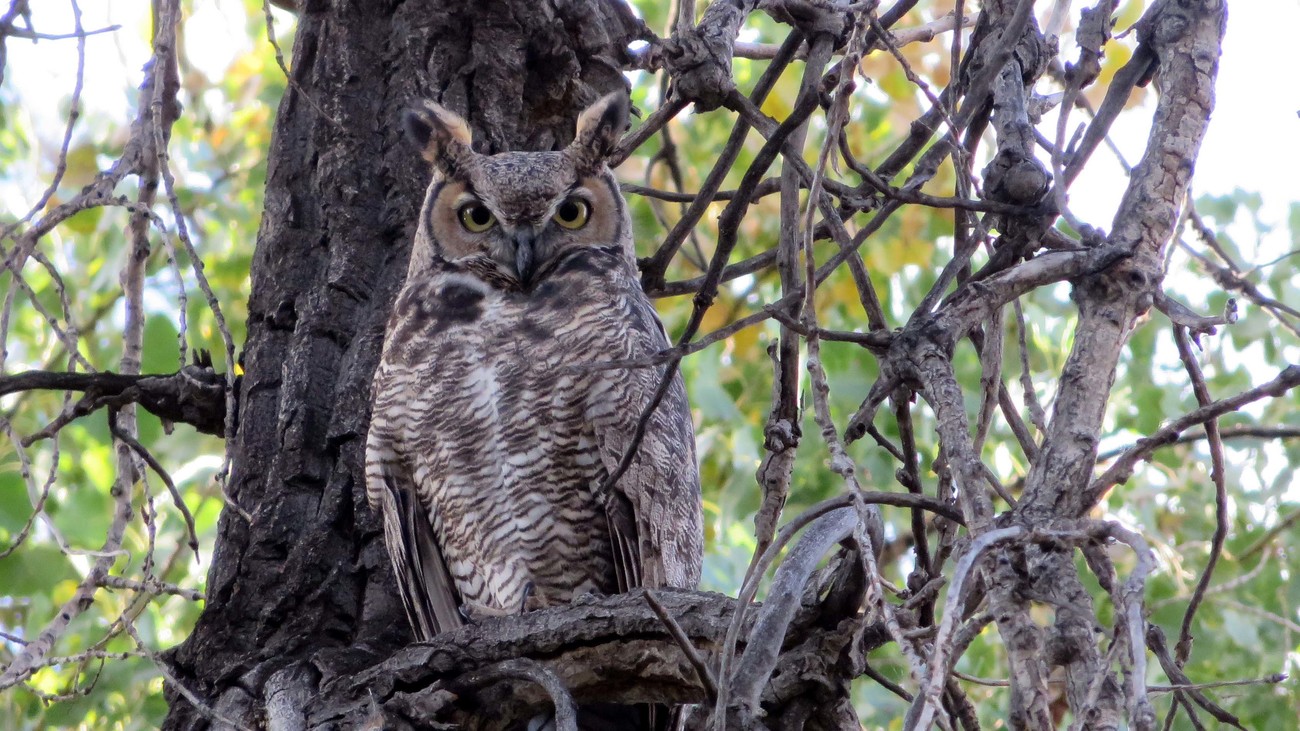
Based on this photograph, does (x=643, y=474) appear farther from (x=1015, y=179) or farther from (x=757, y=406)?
(x=757, y=406)

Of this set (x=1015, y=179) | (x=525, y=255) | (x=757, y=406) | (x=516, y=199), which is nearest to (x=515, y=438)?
(x=525, y=255)

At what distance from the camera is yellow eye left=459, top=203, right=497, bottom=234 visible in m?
2.57

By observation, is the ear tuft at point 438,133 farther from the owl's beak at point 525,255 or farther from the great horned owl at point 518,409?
the owl's beak at point 525,255

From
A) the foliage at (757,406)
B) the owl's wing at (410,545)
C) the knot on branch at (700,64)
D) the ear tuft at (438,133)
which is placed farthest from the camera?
the foliage at (757,406)

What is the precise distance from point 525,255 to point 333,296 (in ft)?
1.26

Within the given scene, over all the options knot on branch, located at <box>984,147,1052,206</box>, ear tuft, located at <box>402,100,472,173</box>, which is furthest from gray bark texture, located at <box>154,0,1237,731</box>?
ear tuft, located at <box>402,100,472,173</box>

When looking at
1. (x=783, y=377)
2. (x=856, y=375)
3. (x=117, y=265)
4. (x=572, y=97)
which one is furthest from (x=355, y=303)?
(x=117, y=265)

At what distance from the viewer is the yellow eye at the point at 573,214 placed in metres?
2.58

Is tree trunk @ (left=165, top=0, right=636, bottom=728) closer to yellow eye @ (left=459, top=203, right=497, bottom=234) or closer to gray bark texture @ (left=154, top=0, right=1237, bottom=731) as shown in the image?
gray bark texture @ (left=154, top=0, right=1237, bottom=731)

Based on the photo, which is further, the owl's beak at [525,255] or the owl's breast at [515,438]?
the owl's beak at [525,255]

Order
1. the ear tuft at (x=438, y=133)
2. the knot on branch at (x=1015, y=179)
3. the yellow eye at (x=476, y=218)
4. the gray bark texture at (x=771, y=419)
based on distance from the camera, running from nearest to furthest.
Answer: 1. the gray bark texture at (x=771, y=419)
2. the knot on branch at (x=1015, y=179)
3. the ear tuft at (x=438, y=133)
4. the yellow eye at (x=476, y=218)

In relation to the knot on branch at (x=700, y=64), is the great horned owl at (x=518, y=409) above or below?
below

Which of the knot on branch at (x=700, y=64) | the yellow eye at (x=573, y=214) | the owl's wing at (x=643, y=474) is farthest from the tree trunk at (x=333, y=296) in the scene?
the knot on branch at (x=700, y=64)

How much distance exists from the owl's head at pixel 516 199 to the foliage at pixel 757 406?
55 centimetres
